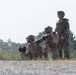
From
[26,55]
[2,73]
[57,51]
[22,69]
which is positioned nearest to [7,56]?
[26,55]

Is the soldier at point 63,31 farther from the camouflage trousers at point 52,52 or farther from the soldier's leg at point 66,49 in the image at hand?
the camouflage trousers at point 52,52

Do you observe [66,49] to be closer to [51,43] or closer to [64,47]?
[64,47]

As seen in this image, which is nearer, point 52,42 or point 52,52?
point 52,52

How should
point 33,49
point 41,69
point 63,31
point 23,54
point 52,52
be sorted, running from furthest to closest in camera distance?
point 63,31, point 33,49, point 23,54, point 52,52, point 41,69

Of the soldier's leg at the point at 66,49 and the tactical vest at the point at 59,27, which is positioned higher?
the tactical vest at the point at 59,27

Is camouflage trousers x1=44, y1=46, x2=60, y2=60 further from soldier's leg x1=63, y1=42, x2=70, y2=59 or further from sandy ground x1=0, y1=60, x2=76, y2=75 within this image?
sandy ground x1=0, y1=60, x2=76, y2=75

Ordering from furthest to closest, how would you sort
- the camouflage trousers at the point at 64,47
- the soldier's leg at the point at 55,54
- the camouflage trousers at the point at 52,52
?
1. the camouflage trousers at the point at 64,47
2. the camouflage trousers at the point at 52,52
3. the soldier's leg at the point at 55,54

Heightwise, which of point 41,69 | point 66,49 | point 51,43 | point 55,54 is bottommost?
point 41,69

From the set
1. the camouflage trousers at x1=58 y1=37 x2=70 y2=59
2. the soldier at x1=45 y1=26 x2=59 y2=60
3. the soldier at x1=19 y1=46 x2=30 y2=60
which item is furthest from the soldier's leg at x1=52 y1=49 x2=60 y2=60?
the soldier at x1=19 y1=46 x2=30 y2=60

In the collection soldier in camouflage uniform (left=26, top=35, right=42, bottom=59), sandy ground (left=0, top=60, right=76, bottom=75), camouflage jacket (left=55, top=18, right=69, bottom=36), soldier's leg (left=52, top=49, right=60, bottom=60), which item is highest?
camouflage jacket (left=55, top=18, right=69, bottom=36)

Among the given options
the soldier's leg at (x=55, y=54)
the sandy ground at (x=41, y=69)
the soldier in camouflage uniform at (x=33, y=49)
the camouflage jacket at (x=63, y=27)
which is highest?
the camouflage jacket at (x=63, y=27)

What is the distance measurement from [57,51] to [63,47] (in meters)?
0.42

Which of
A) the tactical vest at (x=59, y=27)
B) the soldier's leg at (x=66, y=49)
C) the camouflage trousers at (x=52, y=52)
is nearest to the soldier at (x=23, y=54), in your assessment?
the camouflage trousers at (x=52, y=52)

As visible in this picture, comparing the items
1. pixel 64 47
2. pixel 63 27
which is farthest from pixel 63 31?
pixel 64 47
